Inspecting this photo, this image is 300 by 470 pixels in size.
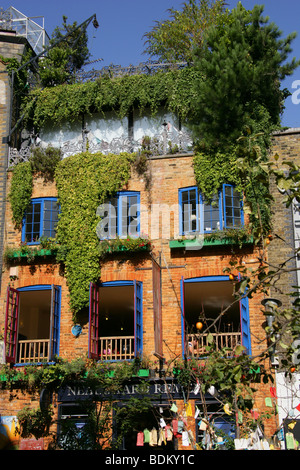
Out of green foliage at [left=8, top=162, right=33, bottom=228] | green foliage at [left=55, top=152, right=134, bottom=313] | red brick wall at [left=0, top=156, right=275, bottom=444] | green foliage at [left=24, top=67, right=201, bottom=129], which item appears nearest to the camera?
red brick wall at [left=0, top=156, right=275, bottom=444]

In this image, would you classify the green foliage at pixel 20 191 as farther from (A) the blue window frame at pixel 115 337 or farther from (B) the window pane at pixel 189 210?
(B) the window pane at pixel 189 210

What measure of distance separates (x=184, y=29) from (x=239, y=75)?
759 centimetres

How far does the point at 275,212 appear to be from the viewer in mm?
19500

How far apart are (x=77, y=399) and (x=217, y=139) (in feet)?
29.6

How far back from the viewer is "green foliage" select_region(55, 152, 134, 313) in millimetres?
19859

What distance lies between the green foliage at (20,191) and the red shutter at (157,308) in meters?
5.11

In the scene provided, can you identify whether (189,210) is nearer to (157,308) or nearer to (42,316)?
(157,308)

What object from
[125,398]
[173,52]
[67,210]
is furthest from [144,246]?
[173,52]

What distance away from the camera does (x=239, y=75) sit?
19891mm

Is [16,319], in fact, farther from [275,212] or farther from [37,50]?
[37,50]

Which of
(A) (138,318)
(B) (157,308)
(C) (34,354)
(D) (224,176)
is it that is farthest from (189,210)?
(C) (34,354)

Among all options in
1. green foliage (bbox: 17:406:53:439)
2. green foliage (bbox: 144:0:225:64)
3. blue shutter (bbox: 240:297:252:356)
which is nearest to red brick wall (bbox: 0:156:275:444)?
blue shutter (bbox: 240:297:252:356)

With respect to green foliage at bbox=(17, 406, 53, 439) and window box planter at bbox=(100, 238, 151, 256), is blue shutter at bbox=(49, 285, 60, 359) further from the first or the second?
window box planter at bbox=(100, 238, 151, 256)

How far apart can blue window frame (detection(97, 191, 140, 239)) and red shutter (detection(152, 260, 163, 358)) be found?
1.78 metres
